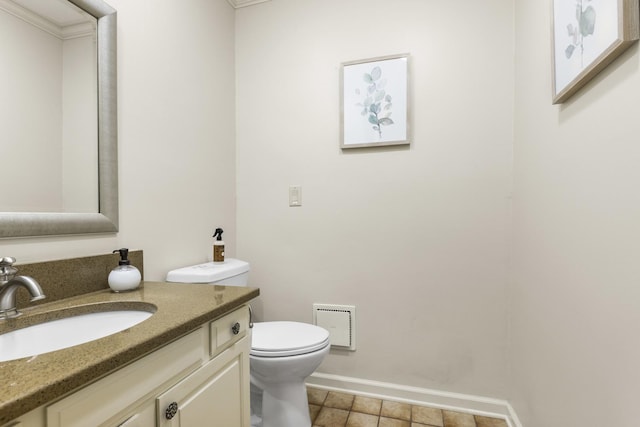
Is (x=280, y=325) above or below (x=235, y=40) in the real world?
below

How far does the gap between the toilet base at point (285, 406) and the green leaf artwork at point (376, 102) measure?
4.46 feet

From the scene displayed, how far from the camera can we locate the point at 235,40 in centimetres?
208

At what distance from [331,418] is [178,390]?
3.75 feet

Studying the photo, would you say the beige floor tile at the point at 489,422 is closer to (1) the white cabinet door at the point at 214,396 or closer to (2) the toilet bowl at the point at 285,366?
(2) the toilet bowl at the point at 285,366

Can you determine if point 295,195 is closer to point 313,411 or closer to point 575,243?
point 313,411

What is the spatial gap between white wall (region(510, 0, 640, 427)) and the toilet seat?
0.88m

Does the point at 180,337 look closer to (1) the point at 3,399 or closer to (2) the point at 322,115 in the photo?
(1) the point at 3,399

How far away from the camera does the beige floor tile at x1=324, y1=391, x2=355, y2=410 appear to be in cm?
175

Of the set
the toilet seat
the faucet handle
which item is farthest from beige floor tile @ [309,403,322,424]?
the faucet handle

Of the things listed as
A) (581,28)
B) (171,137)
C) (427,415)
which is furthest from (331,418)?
(581,28)

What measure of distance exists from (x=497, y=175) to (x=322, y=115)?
1.00 m

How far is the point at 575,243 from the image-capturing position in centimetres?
96

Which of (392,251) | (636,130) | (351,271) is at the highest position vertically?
(636,130)

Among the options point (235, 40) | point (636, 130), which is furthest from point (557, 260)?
point (235, 40)
